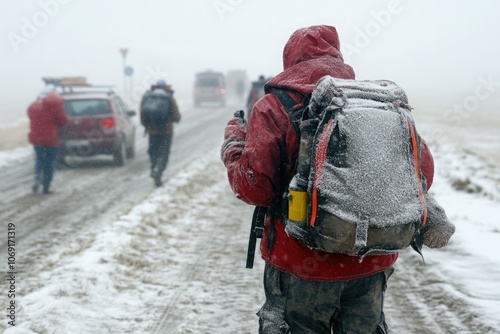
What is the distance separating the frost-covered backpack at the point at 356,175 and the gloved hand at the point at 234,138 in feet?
1.35

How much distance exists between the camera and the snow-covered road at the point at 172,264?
16.0 ft

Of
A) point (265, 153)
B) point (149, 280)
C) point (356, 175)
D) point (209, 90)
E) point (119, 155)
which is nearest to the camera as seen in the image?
point (356, 175)

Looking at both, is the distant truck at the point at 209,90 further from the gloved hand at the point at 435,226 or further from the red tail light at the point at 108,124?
the gloved hand at the point at 435,226

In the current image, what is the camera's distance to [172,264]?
252 inches

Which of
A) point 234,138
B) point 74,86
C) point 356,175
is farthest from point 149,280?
point 74,86

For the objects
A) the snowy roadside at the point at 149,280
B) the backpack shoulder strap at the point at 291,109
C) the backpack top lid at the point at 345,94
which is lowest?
the snowy roadside at the point at 149,280

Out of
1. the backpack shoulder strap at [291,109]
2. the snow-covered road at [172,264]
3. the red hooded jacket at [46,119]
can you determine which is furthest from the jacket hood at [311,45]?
the red hooded jacket at [46,119]

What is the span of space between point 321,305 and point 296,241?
305mm

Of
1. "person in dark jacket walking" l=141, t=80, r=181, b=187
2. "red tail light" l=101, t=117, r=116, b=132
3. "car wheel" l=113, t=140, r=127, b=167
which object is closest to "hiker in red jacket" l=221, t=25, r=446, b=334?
"person in dark jacket walking" l=141, t=80, r=181, b=187

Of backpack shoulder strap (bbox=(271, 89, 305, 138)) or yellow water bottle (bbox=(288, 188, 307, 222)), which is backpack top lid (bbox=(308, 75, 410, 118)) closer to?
backpack shoulder strap (bbox=(271, 89, 305, 138))

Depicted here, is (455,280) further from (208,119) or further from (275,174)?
(208,119)

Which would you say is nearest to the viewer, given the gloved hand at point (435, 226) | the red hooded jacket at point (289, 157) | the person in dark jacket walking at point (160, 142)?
the red hooded jacket at point (289, 157)

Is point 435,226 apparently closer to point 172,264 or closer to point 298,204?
point 298,204

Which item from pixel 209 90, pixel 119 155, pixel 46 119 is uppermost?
pixel 46 119
